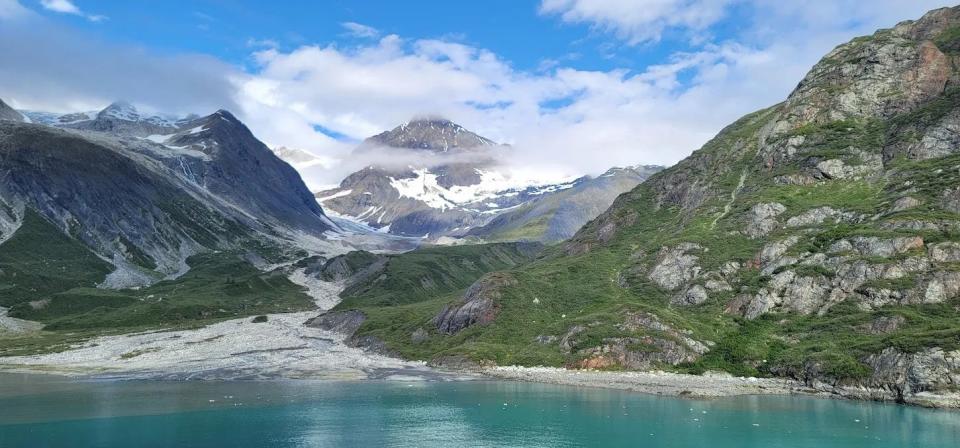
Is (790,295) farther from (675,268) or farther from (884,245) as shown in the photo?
(675,268)

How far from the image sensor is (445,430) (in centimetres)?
7812

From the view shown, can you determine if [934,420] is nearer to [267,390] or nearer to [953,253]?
[953,253]

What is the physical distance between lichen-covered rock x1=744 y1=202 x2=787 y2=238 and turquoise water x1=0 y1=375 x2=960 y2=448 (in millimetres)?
61083

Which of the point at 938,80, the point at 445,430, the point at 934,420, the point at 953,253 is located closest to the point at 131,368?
the point at 445,430

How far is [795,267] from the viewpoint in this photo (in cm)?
12750

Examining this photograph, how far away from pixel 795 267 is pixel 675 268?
2701 centimetres

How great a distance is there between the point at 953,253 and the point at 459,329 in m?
91.7

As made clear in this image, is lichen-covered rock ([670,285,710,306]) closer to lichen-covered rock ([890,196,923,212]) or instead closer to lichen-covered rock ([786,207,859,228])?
lichen-covered rock ([786,207,859,228])

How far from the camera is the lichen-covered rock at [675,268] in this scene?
478ft

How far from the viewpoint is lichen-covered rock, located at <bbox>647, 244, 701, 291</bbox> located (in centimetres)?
14562

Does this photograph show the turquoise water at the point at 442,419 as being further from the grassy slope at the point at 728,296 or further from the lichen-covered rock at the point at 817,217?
the lichen-covered rock at the point at 817,217

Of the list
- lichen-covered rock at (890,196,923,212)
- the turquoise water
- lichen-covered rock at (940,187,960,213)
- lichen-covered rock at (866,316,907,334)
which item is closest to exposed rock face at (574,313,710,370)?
the turquoise water

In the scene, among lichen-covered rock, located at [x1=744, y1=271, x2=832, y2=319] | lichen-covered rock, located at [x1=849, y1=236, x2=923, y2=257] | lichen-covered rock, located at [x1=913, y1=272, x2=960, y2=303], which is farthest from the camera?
lichen-covered rock, located at [x1=744, y1=271, x2=832, y2=319]

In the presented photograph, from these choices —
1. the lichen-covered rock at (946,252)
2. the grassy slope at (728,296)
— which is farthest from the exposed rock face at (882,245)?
the lichen-covered rock at (946,252)
